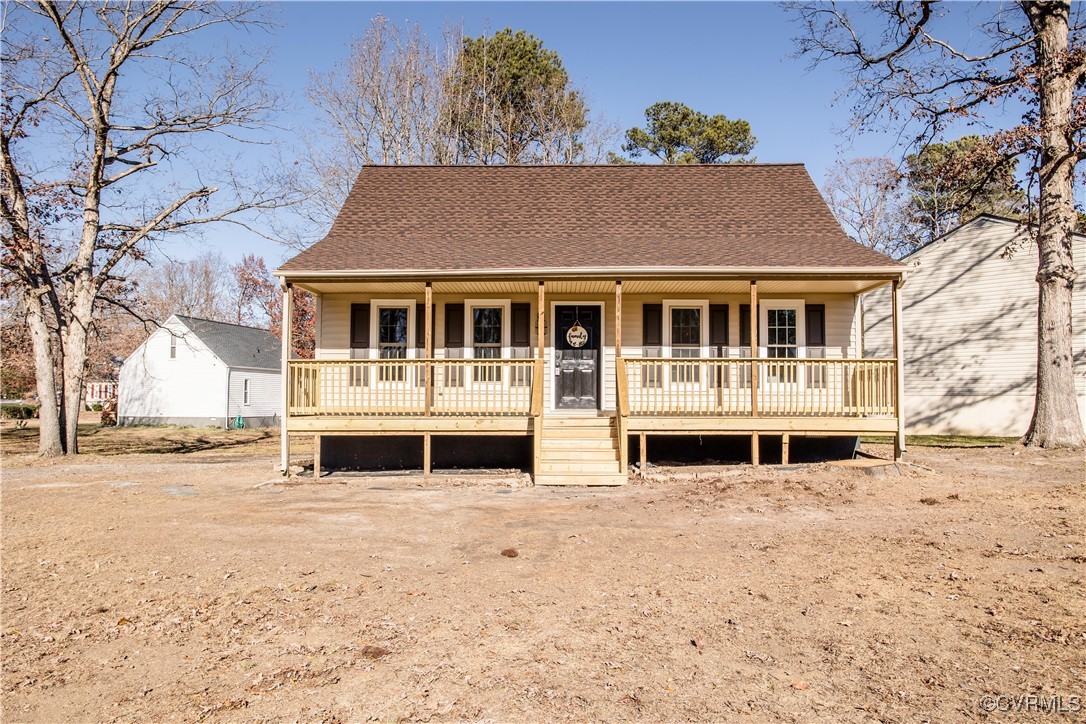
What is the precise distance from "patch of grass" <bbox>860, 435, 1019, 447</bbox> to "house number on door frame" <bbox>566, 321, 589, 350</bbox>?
837cm

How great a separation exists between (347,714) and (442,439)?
966 cm

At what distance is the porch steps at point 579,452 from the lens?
36.0 feet

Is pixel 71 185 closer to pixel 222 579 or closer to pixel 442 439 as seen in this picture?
pixel 442 439

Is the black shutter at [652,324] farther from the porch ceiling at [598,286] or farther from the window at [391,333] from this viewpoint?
the window at [391,333]

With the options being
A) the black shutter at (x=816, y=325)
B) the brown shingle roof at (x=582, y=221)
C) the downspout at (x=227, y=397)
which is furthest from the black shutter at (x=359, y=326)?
the downspout at (x=227, y=397)

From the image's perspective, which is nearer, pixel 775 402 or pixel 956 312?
pixel 775 402

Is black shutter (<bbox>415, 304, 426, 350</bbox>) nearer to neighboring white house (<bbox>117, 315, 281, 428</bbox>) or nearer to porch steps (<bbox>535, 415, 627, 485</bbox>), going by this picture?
porch steps (<bbox>535, 415, 627, 485</bbox>)

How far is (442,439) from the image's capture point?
13156mm

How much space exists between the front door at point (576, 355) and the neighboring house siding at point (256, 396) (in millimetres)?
22075

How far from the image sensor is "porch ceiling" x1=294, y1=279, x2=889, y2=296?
12.1 m

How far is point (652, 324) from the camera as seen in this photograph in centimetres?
1355

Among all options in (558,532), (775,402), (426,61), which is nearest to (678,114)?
(426,61)

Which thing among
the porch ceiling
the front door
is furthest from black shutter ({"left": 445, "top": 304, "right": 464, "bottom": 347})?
the front door

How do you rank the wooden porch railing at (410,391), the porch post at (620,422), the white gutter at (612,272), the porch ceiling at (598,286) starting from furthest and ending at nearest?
the porch ceiling at (598,286) → the wooden porch railing at (410,391) → the white gutter at (612,272) → the porch post at (620,422)
